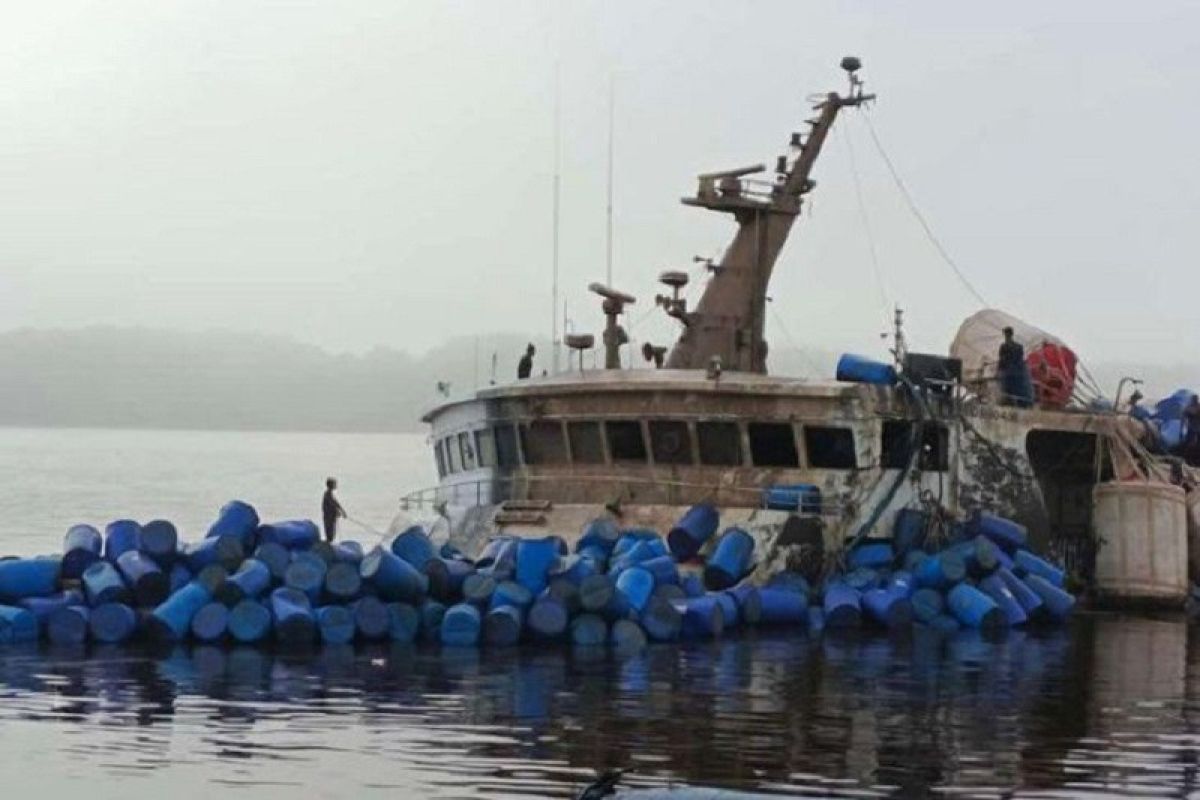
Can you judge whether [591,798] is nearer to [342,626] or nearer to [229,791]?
[229,791]

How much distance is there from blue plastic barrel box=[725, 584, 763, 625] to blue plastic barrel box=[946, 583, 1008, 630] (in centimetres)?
302

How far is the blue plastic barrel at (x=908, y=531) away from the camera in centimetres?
2855

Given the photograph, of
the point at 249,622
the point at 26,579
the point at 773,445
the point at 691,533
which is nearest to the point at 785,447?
the point at 773,445

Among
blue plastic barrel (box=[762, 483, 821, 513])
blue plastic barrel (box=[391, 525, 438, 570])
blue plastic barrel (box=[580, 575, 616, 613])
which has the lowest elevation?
blue plastic barrel (box=[580, 575, 616, 613])

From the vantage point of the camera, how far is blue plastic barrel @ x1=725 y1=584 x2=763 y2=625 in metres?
26.4

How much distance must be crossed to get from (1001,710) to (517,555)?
23.2 ft

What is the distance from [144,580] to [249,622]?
5.19 feet

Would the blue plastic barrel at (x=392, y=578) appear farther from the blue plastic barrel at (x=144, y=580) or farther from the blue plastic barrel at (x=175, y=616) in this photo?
the blue plastic barrel at (x=144, y=580)

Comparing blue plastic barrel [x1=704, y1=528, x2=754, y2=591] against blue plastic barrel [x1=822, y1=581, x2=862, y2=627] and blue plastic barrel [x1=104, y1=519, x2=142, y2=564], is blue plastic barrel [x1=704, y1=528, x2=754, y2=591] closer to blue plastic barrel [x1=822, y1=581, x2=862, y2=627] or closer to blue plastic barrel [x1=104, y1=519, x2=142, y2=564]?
blue plastic barrel [x1=822, y1=581, x2=862, y2=627]

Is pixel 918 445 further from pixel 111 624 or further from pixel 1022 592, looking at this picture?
pixel 111 624

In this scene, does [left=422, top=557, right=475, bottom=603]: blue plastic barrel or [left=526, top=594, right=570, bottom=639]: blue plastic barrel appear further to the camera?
[left=422, top=557, right=475, bottom=603]: blue plastic barrel

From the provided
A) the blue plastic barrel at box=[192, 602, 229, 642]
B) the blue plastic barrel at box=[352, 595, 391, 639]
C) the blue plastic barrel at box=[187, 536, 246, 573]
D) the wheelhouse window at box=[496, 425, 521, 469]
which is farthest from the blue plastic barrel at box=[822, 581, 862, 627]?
the blue plastic barrel at box=[192, 602, 229, 642]

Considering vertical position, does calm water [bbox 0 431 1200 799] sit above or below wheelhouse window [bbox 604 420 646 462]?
below

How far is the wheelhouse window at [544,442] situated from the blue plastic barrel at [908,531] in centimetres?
525
